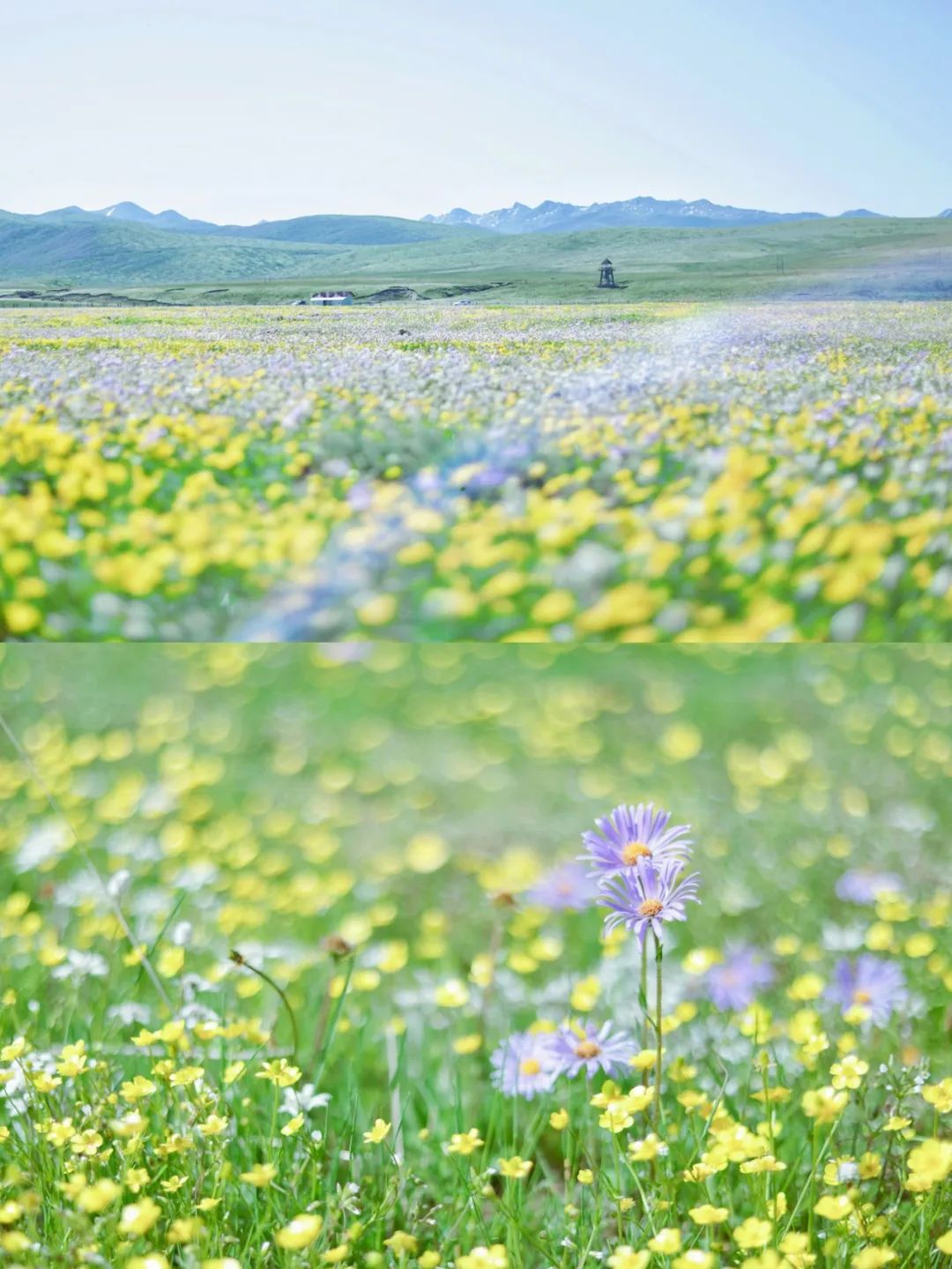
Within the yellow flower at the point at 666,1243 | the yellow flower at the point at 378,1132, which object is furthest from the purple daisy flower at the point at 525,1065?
the yellow flower at the point at 666,1243

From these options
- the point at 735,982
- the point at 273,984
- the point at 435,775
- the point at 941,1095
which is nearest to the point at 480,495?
the point at 735,982

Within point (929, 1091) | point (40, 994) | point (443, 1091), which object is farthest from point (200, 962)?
point (929, 1091)

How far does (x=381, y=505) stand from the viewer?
2.95m

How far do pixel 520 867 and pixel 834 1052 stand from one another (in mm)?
1145

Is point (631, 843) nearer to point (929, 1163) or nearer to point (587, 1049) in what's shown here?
point (587, 1049)

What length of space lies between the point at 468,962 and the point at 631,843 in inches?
56.4

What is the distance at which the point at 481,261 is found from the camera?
3.79 metres

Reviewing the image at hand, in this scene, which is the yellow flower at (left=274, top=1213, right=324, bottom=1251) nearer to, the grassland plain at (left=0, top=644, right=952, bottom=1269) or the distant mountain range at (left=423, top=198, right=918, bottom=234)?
the grassland plain at (left=0, top=644, right=952, bottom=1269)

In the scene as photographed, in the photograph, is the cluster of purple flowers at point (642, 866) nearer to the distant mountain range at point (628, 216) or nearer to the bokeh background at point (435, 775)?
the bokeh background at point (435, 775)

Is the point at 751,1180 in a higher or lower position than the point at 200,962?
higher

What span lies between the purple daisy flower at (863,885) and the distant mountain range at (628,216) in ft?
6.31

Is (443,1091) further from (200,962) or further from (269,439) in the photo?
(269,439)

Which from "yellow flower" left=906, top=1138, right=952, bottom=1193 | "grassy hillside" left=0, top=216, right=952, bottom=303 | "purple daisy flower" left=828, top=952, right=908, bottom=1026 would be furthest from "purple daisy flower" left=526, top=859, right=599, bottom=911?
"grassy hillside" left=0, top=216, right=952, bottom=303

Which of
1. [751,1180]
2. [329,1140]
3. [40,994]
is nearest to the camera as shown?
[751,1180]
